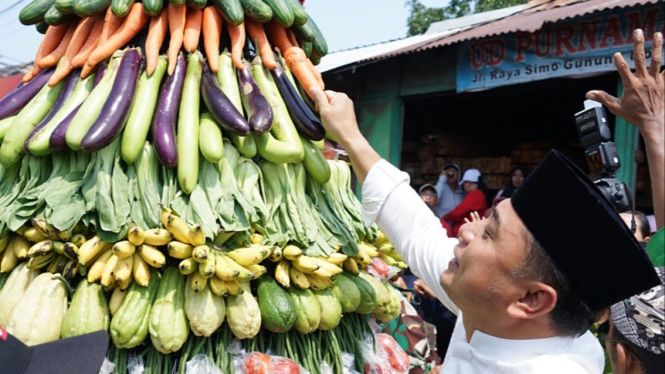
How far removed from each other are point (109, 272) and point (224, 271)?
0.35 metres

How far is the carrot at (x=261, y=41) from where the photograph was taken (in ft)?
7.07

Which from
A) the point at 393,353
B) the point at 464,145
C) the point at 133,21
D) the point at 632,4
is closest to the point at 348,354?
the point at 393,353

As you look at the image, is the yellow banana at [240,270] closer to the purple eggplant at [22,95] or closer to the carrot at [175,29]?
the carrot at [175,29]

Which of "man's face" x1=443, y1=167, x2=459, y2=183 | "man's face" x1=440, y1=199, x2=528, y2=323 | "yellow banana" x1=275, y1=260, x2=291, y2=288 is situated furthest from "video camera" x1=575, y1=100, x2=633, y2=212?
"man's face" x1=443, y1=167, x2=459, y2=183

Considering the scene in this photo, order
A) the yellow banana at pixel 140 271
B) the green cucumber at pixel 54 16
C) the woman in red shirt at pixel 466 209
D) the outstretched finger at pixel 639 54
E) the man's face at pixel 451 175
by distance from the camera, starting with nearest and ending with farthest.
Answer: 1. the outstretched finger at pixel 639 54
2. the yellow banana at pixel 140 271
3. the green cucumber at pixel 54 16
4. the woman in red shirt at pixel 466 209
5. the man's face at pixel 451 175

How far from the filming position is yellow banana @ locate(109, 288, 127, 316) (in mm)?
1808

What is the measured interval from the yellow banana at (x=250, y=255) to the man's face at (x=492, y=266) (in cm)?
63

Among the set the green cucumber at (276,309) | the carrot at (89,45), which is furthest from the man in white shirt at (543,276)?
the carrot at (89,45)

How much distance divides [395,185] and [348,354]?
689 millimetres

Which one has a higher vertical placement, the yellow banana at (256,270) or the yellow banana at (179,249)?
the yellow banana at (179,249)

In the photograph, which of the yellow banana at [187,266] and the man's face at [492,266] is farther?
the yellow banana at [187,266]

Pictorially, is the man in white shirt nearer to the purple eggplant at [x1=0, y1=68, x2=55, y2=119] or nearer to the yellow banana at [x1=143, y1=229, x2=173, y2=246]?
the yellow banana at [x1=143, y1=229, x2=173, y2=246]

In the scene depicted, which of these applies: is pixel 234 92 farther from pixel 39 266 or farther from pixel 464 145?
pixel 464 145

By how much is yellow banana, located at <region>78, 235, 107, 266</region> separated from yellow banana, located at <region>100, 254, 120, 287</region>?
46mm
